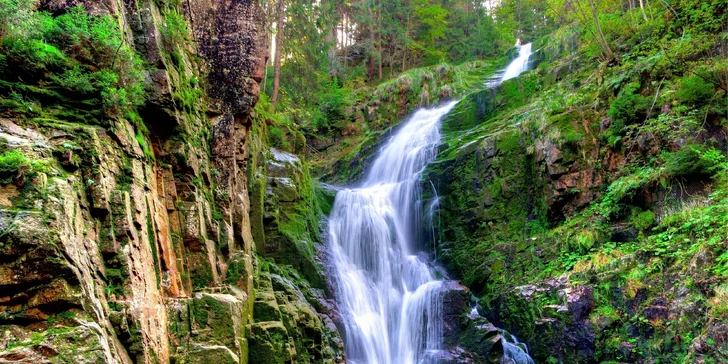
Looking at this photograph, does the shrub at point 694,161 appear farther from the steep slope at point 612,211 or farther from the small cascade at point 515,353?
the small cascade at point 515,353

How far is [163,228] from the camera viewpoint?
5.89m

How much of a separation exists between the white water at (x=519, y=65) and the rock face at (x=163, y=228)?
17.7 m

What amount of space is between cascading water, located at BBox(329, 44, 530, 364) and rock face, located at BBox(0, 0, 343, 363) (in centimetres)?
129

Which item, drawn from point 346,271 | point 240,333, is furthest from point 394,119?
point 240,333

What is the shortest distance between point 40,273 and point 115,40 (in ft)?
10.4

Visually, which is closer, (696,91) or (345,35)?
(696,91)

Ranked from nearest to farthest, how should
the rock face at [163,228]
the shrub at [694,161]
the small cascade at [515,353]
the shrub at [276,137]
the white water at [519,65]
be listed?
the rock face at [163,228]
the shrub at [694,161]
the small cascade at [515,353]
the shrub at [276,137]
the white water at [519,65]

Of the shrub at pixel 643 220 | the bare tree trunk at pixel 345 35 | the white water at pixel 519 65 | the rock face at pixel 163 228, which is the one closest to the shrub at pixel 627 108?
the shrub at pixel 643 220

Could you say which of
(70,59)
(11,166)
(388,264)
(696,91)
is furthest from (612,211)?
(11,166)

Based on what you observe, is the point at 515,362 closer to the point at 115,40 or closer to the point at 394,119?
the point at 115,40

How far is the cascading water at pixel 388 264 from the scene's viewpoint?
33.8 feet

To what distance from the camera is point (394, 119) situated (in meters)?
22.0

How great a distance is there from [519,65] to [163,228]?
23.0 m

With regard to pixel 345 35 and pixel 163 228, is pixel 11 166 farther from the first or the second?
pixel 345 35
